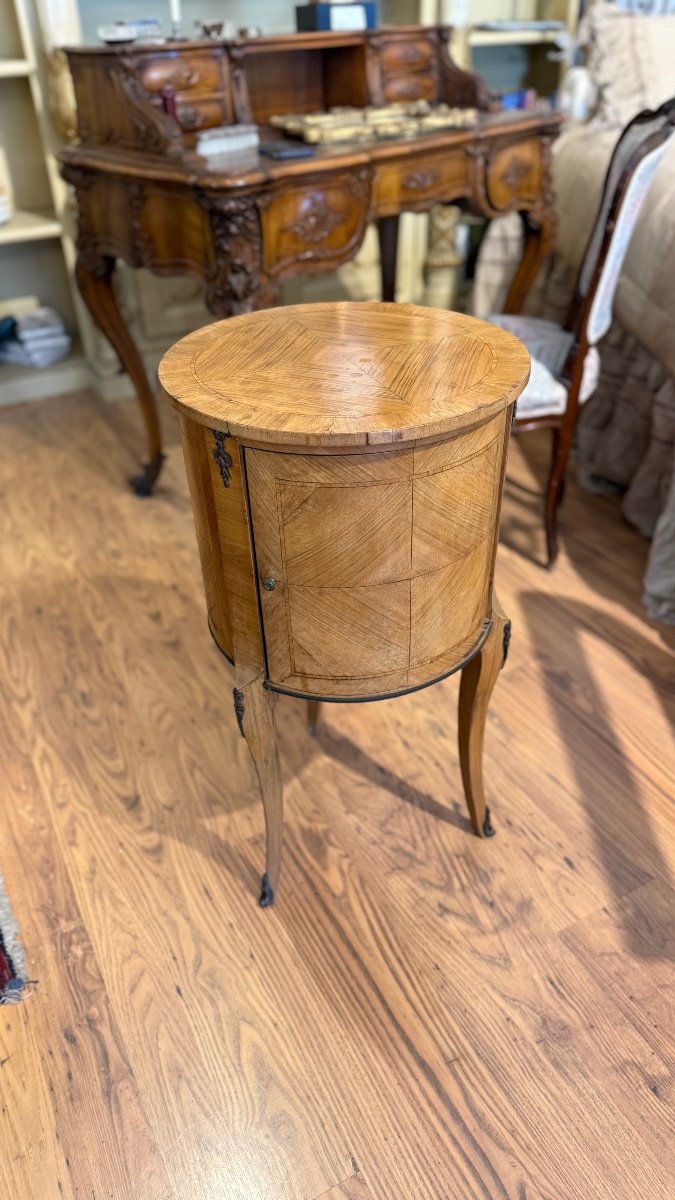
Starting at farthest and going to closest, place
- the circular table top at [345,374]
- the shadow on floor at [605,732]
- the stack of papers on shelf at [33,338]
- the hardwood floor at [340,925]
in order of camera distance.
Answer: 1. the stack of papers on shelf at [33,338]
2. the shadow on floor at [605,732]
3. the hardwood floor at [340,925]
4. the circular table top at [345,374]

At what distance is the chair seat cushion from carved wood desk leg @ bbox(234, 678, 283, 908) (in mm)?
983

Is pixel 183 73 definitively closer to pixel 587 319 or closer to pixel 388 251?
pixel 388 251

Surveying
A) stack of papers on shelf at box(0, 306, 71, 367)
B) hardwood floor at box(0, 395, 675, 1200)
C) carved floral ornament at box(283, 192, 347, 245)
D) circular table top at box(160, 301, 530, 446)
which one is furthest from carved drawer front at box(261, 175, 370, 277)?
stack of papers on shelf at box(0, 306, 71, 367)

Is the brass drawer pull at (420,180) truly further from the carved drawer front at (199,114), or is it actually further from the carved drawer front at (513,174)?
the carved drawer front at (199,114)

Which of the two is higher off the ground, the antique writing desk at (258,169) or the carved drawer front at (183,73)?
the carved drawer front at (183,73)

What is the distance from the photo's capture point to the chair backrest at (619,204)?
1656mm

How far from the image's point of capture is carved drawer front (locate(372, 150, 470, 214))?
196cm

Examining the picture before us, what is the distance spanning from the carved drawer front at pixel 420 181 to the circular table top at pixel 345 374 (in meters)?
0.78

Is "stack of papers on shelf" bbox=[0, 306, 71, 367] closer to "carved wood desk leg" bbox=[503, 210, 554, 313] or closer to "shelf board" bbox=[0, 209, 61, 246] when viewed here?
"shelf board" bbox=[0, 209, 61, 246]

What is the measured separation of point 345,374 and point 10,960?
3.15 feet

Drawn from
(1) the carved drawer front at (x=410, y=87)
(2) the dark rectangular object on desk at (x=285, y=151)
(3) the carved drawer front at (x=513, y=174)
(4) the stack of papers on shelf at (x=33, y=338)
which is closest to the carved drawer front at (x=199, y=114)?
(2) the dark rectangular object on desk at (x=285, y=151)

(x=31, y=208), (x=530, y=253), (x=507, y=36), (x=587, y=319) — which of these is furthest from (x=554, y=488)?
(x=31, y=208)

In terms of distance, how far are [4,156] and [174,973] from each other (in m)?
2.70

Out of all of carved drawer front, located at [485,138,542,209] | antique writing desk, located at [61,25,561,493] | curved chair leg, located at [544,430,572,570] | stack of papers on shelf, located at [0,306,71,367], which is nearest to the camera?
antique writing desk, located at [61,25,561,493]
